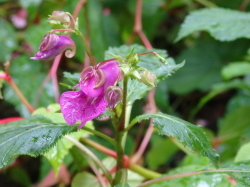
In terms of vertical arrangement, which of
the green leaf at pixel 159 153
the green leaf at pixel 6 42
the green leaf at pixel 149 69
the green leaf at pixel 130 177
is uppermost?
the green leaf at pixel 149 69

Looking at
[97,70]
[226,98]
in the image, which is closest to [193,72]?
[226,98]

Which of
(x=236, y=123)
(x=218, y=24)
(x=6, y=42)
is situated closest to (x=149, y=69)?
(x=218, y=24)

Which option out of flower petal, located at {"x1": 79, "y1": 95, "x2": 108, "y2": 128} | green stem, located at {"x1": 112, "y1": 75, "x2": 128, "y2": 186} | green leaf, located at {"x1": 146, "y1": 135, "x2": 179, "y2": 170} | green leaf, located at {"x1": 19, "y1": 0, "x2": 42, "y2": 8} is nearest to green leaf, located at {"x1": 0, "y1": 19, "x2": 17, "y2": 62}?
green leaf, located at {"x1": 19, "y1": 0, "x2": 42, "y2": 8}

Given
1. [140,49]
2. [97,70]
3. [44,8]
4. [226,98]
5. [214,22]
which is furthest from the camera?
[226,98]

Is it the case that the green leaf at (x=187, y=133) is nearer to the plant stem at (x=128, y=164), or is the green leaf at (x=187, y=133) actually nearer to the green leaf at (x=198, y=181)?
the green leaf at (x=198, y=181)

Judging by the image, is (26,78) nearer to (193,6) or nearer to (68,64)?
(68,64)

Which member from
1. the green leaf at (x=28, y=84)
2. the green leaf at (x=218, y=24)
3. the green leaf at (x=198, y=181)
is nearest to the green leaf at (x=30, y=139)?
the green leaf at (x=198, y=181)

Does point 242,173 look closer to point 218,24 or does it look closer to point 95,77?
point 95,77
